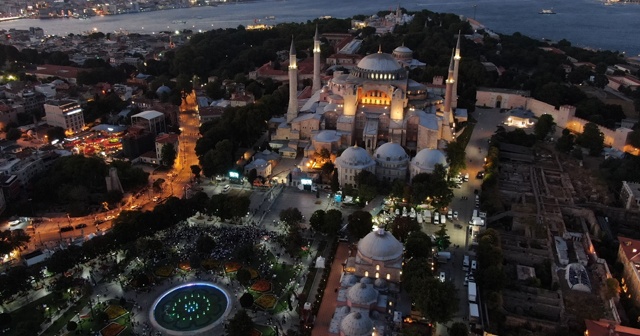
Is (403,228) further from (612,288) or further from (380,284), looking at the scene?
(612,288)

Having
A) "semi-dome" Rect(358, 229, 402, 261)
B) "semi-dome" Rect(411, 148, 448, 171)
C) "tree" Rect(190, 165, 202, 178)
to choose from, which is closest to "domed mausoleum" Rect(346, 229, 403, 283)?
"semi-dome" Rect(358, 229, 402, 261)

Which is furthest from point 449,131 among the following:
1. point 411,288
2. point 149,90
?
point 149,90

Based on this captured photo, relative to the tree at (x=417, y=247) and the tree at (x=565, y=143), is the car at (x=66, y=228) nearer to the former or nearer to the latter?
the tree at (x=417, y=247)

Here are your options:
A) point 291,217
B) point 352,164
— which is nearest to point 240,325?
point 291,217

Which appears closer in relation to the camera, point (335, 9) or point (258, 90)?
point (258, 90)

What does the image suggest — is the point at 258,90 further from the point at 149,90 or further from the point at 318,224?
the point at 318,224

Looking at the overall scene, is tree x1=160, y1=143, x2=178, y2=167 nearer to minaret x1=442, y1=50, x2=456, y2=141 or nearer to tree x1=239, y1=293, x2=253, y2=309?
tree x1=239, y1=293, x2=253, y2=309
